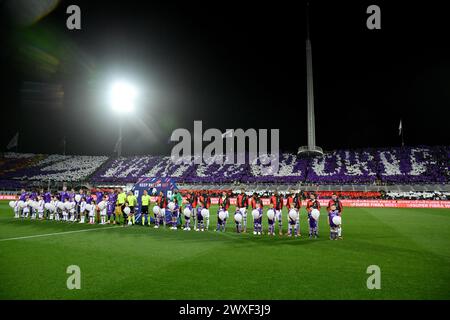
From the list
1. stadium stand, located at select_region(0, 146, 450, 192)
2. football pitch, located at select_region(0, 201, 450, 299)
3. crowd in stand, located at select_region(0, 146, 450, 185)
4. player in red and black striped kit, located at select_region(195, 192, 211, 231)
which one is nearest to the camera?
football pitch, located at select_region(0, 201, 450, 299)

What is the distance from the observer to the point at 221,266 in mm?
8203

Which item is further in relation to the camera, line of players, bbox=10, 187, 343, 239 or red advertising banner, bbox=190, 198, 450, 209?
red advertising banner, bbox=190, 198, 450, 209

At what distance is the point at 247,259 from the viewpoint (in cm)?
906

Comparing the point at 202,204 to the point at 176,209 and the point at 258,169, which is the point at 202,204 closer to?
the point at 176,209

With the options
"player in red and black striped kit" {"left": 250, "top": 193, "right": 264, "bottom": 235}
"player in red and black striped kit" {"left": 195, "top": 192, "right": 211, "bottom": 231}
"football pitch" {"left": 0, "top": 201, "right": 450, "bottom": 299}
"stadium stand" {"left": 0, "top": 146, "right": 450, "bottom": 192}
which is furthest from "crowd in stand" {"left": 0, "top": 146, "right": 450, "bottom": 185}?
"football pitch" {"left": 0, "top": 201, "right": 450, "bottom": 299}

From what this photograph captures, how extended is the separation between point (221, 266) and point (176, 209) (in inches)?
345

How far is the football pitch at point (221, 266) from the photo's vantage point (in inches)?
242

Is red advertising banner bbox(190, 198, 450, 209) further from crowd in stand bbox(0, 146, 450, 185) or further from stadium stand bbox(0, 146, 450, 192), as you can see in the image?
crowd in stand bbox(0, 146, 450, 185)

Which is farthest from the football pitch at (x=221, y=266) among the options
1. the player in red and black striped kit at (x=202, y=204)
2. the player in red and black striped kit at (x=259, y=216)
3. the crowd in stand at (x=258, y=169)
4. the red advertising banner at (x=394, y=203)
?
the crowd in stand at (x=258, y=169)

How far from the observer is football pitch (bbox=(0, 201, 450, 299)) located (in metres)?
6.14

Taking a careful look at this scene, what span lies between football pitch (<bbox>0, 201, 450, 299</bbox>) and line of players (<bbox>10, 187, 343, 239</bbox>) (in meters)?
1.09

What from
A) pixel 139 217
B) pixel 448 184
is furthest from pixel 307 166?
pixel 139 217

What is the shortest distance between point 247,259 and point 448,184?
132ft
